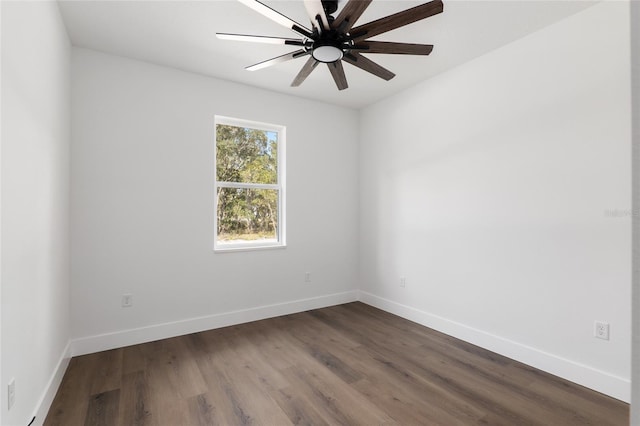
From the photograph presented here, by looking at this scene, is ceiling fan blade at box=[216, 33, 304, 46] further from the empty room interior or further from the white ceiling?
the white ceiling

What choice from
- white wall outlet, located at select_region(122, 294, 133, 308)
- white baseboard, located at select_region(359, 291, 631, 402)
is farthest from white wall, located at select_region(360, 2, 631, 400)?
white wall outlet, located at select_region(122, 294, 133, 308)

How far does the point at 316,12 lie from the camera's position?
185 cm

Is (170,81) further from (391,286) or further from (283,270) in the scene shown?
(391,286)

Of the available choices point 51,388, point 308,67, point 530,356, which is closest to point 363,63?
point 308,67

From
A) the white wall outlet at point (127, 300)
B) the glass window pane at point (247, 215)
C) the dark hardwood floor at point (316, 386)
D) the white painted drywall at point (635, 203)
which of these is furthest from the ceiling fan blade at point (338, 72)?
the white wall outlet at point (127, 300)

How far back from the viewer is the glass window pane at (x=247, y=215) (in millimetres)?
3693

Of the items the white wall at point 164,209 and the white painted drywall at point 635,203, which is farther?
the white wall at point 164,209

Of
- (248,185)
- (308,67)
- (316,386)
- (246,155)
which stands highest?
(308,67)

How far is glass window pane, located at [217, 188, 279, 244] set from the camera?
12.1 feet

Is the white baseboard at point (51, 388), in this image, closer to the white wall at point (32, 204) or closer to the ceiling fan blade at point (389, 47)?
the white wall at point (32, 204)

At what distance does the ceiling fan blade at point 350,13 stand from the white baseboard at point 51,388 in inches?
112

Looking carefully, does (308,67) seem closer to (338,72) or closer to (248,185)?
(338,72)

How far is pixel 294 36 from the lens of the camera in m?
2.72

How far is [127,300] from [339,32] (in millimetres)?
2934
